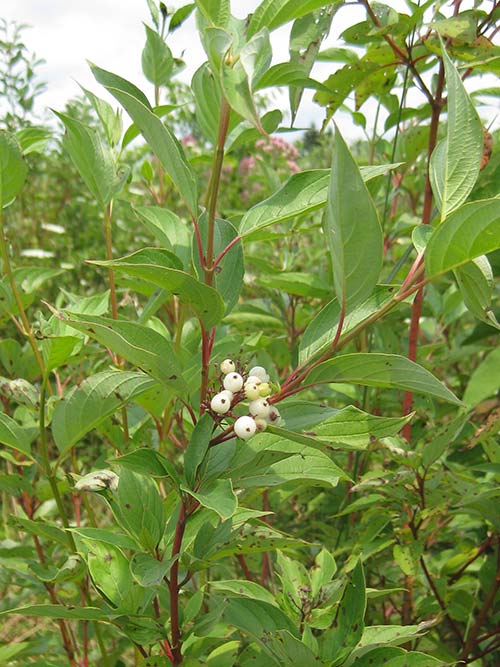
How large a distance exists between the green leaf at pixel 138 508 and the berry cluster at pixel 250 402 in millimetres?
163

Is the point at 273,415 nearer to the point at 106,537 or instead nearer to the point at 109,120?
the point at 106,537

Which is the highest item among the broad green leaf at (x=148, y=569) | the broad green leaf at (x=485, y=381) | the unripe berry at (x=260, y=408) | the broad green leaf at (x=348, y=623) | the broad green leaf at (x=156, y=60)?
the broad green leaf at (x=156, y=60)

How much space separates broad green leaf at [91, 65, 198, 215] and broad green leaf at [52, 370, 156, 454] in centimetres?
18

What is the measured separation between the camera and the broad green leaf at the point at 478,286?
24.0 inches

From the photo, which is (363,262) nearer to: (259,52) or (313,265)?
(259,52)

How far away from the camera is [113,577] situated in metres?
0.75

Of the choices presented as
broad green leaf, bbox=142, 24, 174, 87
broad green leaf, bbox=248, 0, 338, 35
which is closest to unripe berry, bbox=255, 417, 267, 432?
broad green leaf, bbox=248, 0, 338, 35

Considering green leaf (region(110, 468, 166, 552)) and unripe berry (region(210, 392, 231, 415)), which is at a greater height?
unripe berry (region(210, 392, 231, 415))

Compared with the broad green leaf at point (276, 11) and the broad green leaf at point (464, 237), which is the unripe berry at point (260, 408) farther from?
the broad green leaf at point (276, 11)

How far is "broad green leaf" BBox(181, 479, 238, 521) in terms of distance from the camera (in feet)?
1.81

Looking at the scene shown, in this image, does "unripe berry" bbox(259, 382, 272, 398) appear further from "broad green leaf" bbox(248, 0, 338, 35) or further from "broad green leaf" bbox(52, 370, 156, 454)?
"broad green leaf" bbox(248, 0, 338, 35)

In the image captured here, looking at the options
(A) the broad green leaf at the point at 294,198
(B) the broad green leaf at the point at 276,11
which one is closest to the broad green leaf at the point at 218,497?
(A) the broad green leaf at the point at 294,198

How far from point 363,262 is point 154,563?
0.34 metres

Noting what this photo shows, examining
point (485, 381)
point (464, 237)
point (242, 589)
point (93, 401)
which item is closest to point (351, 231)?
point (464, 237)
